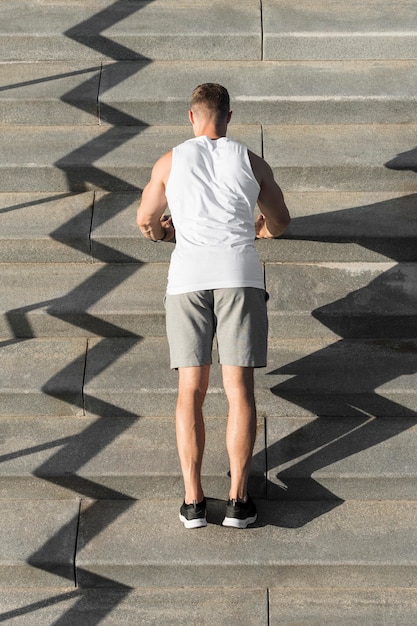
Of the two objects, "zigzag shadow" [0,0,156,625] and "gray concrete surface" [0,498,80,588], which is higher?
"zigzag shadow" [0,0,156,625]

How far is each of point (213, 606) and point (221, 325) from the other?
4.13ft

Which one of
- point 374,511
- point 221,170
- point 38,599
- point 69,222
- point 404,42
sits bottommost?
point 38,599

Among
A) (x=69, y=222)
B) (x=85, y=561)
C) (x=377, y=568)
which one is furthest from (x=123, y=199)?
(x=377, y=568)

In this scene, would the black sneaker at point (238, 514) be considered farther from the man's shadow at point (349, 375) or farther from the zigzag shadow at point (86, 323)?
the zigzag shadow at point (86, 323)

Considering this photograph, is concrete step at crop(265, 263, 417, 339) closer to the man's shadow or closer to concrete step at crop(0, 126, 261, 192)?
the man's shadow

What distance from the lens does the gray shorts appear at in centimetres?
419

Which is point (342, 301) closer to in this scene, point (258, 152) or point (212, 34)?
point (258, 152)

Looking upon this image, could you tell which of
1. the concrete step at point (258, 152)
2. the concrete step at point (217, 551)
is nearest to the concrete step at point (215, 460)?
the concrete step at point (217, 551)

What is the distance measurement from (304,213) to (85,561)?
203 cm

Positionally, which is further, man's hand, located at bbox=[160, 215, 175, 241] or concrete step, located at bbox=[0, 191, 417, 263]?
concrete step, located at bbox=[0, 191, 417, 263]

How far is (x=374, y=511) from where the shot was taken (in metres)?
4.59

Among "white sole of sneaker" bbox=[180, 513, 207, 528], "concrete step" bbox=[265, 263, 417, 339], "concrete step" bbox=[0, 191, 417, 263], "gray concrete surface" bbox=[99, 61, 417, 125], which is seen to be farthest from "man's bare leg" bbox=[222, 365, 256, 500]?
"gray concrete surface" bbox=[99, 61, 417, 125]

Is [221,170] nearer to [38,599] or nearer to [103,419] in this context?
[103,419]

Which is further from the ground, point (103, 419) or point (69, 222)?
point (69, 222)
